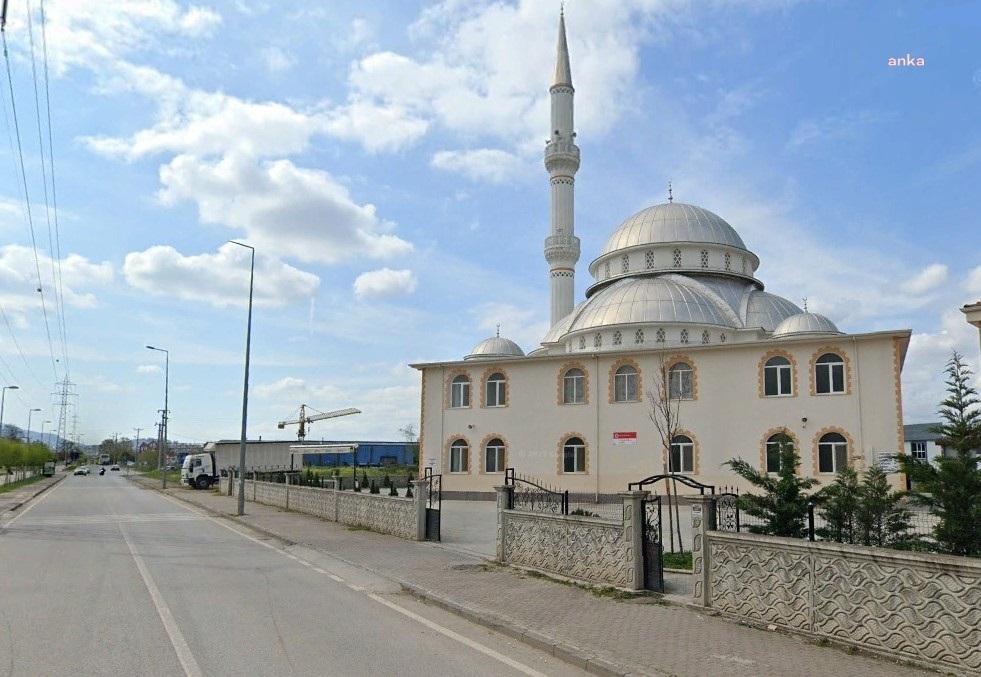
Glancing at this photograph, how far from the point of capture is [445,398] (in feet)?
115

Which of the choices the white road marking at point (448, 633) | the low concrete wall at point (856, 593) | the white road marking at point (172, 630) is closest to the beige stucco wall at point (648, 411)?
the low concrete wall at point (856, 593)

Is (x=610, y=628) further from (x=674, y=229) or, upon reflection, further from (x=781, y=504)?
(x=674, y=229)

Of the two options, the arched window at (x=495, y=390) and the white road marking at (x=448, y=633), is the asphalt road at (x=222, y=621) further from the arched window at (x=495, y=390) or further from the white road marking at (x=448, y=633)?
the arched window at (x=495, y=390)

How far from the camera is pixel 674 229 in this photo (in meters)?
41.8

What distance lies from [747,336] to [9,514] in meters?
31.9

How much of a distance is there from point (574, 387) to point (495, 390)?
384 cm

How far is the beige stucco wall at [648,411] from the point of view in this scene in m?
26.7

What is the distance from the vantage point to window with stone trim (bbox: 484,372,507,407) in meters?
34.0

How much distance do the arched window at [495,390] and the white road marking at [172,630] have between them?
22.9 meters

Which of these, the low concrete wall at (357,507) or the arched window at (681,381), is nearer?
the low concrete wall at (357,507)

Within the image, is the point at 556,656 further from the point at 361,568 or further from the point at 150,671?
the point at 361,568

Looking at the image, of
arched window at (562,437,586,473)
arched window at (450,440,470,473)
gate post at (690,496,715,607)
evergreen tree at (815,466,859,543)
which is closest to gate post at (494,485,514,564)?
gate post at (690,496,715,607)

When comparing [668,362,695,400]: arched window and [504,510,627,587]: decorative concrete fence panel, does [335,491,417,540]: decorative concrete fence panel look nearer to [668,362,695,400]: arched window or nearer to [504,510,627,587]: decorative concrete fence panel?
[504,510,627,587]: decorative concrete fence panel

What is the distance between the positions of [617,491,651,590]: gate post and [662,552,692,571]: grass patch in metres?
2.43
